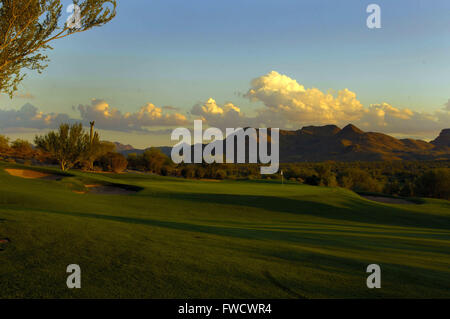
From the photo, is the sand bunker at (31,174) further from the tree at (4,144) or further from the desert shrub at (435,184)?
the desert shrub at (435,184)

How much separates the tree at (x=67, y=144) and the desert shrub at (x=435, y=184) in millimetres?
50071

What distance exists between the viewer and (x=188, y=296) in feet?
15.6

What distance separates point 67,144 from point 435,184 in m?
53.3

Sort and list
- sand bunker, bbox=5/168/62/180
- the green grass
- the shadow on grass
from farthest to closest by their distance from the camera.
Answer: sand bunker, bbox=5/168/62/180
the shadow on grass
the green grass

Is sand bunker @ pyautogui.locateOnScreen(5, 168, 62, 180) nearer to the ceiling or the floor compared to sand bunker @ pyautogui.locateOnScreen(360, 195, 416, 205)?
nearer to the ceiling

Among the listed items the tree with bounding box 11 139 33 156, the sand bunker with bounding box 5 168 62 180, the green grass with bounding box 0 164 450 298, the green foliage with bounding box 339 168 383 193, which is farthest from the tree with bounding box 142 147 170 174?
the green grass with bounding box 0 164 450 298

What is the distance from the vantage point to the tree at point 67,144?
143ft

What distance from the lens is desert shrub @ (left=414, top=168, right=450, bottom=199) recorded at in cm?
4706

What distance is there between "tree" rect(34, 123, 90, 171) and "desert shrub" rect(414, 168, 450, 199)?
50.1 m

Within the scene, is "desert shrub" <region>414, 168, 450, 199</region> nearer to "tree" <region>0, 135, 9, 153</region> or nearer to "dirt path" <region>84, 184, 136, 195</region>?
"dirt path" <region>84, 184, 136, 195</region>

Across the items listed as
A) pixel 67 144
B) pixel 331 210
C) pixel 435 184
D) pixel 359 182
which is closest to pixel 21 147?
pixel 67 144

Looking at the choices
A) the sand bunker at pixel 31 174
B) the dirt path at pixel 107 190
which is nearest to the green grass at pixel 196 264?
the dirt path at pixel 107 190
